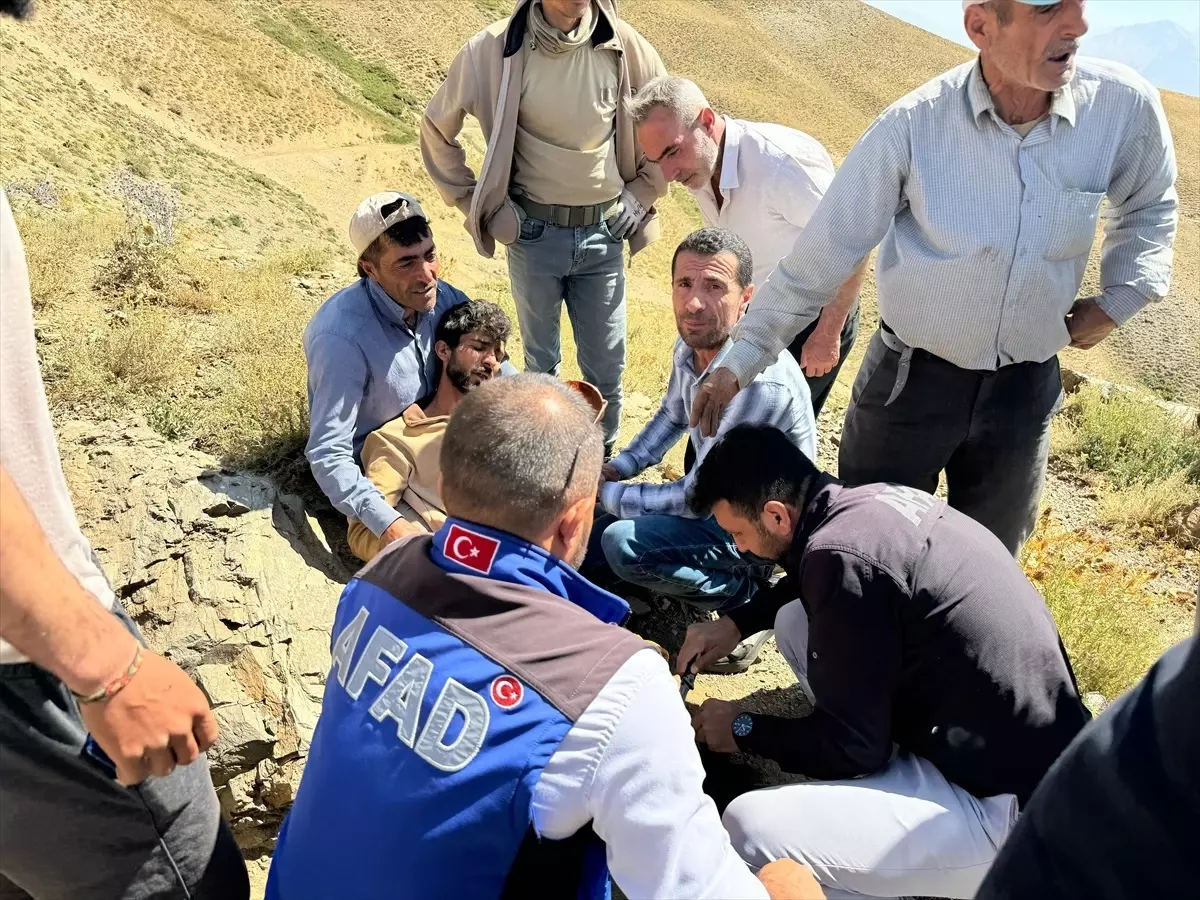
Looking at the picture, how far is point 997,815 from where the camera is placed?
2191 millimetres

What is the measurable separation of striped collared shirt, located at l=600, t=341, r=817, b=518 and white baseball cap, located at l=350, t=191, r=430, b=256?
3.83ft

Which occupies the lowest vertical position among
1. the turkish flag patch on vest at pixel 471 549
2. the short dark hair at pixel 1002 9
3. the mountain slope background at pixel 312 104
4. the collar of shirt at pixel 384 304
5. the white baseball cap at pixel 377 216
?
the mountain slope background at pixel 312 104

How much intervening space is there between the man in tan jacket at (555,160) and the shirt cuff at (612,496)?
112 cm

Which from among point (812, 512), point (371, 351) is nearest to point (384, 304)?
point (371, 351)

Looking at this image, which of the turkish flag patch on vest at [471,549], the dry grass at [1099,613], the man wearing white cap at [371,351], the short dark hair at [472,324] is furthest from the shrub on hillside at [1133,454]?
the turkish flag patch on vest at [471,549]

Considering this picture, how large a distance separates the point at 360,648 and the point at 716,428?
1.54 m

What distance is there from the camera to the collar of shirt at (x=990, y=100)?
2.44m

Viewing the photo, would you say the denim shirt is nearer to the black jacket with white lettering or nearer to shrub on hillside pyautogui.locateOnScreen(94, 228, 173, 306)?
the black jacket with white lettering

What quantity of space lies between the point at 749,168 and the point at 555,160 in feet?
2.84

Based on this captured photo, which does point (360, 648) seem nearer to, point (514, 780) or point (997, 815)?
point (514, 780)

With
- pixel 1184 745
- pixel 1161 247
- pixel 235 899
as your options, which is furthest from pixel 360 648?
pixel 1161 247

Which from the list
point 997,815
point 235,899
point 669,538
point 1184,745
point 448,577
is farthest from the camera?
point 669,538

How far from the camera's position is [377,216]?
3244mm

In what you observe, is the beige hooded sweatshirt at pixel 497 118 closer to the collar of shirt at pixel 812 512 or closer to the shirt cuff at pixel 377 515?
the shirt cuff at pixel 377 515
